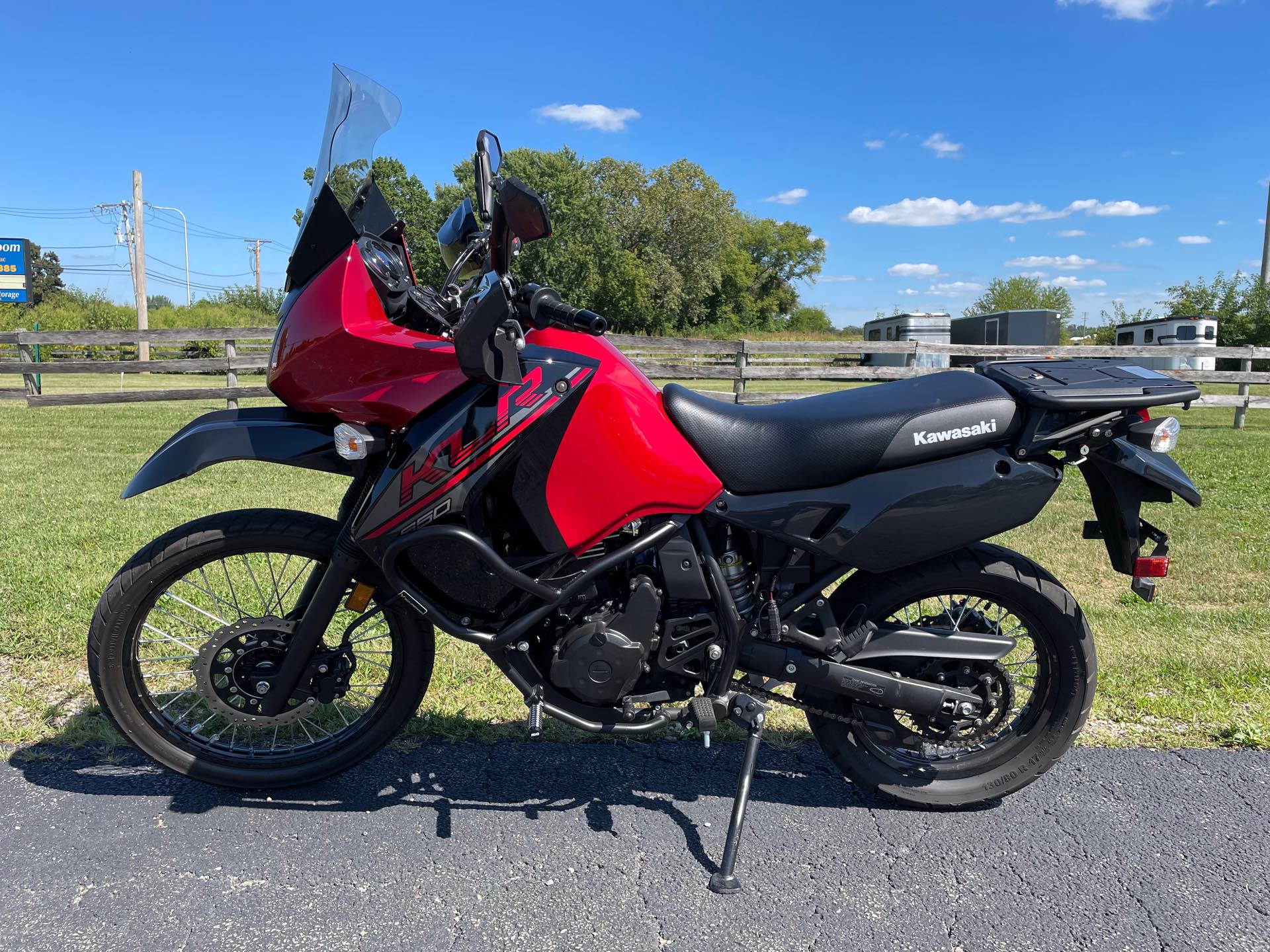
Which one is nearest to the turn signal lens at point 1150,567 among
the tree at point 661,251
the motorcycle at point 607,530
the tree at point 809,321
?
the motorcycle at point 607,530

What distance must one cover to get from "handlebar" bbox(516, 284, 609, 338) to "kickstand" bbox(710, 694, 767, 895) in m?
1.20

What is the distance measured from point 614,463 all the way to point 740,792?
3.38 ft

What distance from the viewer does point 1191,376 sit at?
13.9 m

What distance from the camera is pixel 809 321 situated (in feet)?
253

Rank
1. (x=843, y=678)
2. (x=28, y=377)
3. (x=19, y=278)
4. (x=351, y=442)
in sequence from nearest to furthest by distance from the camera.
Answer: (x=351, y=442), (x=843, y=678), (x=28, y=377), (x=19, y=278)

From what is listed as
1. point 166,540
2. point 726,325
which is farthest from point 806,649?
point 726,325

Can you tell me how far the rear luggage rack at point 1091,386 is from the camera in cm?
229

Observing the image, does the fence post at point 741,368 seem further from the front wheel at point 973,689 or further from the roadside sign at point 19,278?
the roadside sign at point 19,278

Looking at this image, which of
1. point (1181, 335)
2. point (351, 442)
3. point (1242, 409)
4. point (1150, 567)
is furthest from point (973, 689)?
point (1181, 335)

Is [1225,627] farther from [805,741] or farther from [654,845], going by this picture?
[654,845]

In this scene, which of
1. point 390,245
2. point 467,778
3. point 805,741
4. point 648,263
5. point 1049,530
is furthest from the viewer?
point 648,263

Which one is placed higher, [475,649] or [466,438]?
[466,438]

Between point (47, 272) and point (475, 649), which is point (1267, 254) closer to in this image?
point (475, 649)

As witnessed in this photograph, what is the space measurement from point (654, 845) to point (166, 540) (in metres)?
1.74
